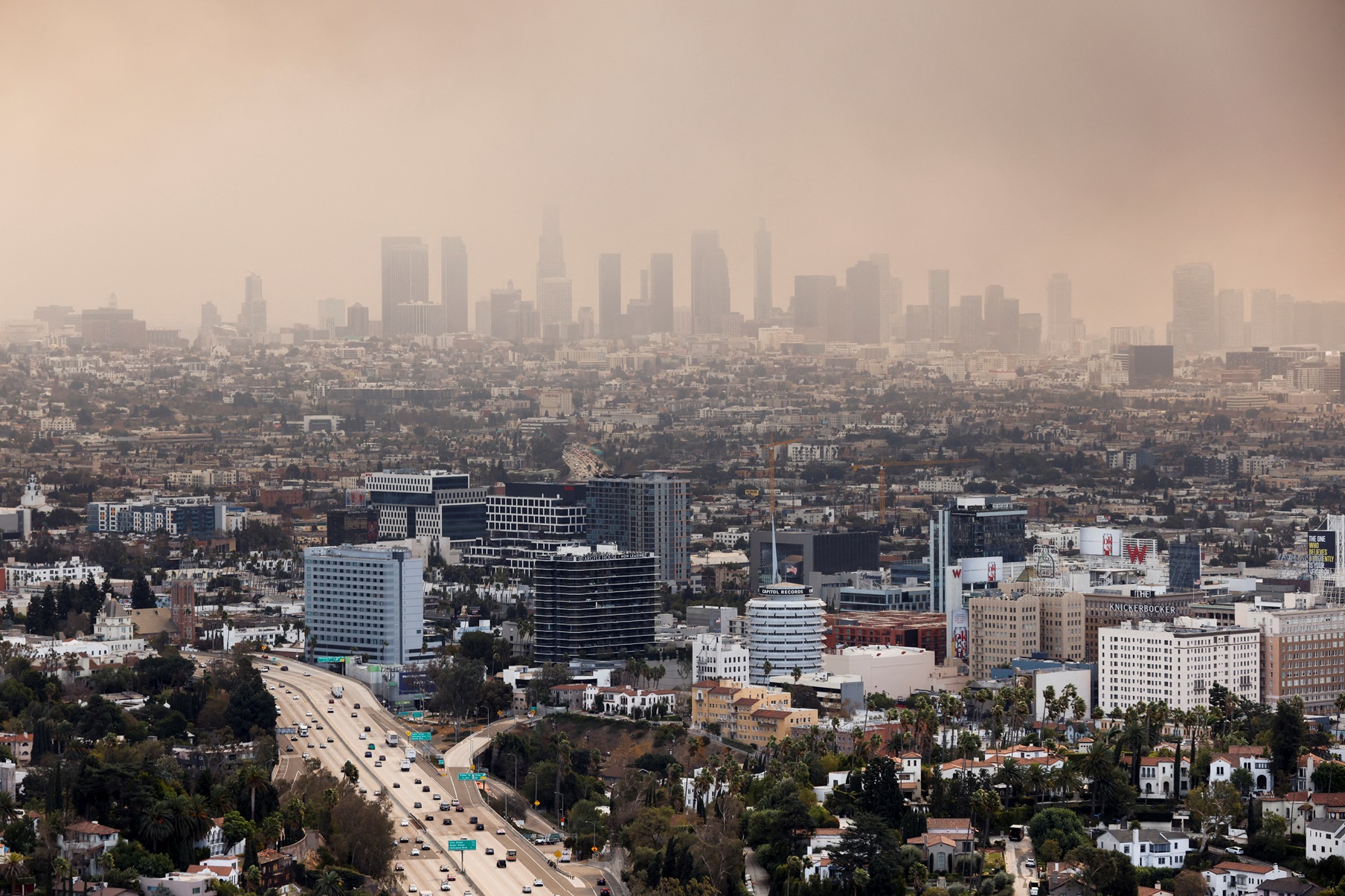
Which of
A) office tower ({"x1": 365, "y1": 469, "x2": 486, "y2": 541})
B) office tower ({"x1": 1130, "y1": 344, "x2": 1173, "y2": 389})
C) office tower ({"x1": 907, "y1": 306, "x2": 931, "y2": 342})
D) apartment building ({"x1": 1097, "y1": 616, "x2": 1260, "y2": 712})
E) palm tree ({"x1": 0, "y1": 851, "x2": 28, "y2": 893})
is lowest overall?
palm tree ({"x1": 0, "y1": 851, "x2": 28, "y2": 893})

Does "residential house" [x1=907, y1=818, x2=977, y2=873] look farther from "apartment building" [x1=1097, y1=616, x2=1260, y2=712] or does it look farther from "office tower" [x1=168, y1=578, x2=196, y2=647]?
"office tower" [x1=168, y1=578, x2=196, y2=647]

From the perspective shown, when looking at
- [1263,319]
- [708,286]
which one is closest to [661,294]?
[708,286]

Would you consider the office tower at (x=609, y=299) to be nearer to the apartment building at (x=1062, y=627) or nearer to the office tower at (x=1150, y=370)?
the office tower at (x=1150, y=370)

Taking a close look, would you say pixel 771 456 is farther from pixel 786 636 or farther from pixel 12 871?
pixel 12 871

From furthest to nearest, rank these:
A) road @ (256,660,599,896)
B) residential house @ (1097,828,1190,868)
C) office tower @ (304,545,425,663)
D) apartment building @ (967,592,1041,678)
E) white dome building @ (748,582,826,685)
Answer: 1. office tower @ (304,545,425,663)
2. apartment building @ (967,592,1041,678)
3. white dome building @ (748,582,826,685)
4. road @ (256,660,599,896)
5. residential house @ (1097,828,1190,868)

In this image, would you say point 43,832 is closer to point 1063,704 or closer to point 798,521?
point 1063,704

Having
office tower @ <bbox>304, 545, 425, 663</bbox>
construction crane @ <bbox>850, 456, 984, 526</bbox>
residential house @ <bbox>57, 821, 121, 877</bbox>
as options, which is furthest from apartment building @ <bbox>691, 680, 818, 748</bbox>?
construction crane @ <bbox>850, 456, 984, 526</bbox>
